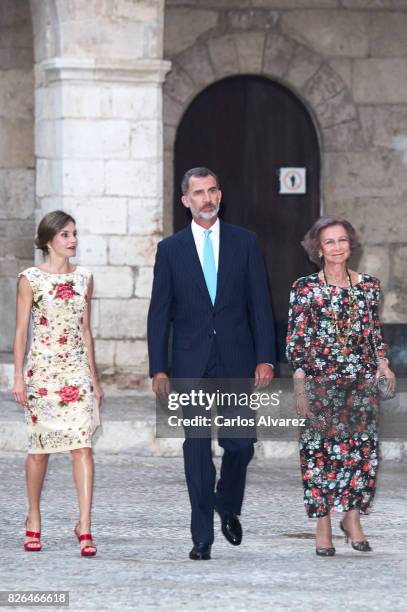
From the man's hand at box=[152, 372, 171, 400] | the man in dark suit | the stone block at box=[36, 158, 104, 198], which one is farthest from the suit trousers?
the stone block at box=[36, 158, 104, 198]

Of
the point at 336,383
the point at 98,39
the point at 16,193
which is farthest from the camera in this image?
the point at 16,193

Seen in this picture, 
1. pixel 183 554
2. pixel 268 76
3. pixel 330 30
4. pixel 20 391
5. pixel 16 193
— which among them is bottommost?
pixel 183 554

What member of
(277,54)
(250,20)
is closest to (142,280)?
(277,54)

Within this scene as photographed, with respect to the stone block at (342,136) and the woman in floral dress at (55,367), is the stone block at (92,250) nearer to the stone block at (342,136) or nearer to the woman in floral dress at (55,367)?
the stone block at (342,136)

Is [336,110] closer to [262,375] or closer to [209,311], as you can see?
[209,311]

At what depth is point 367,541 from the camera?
→ 8305 mm

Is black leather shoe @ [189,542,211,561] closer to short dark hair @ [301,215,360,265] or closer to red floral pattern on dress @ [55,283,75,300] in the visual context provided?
red floral pattern on dress @ [55,283,75,300]

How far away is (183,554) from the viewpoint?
8078mm

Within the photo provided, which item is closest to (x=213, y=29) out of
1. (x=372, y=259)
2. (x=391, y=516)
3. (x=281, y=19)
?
(x=281, y=19)

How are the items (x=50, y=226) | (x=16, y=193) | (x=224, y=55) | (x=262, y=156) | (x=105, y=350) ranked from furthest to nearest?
(x=262, y=156)
(x=224, y=55)
(x=16, y=193)
(x=105, y=350)
(x=50, y=226)

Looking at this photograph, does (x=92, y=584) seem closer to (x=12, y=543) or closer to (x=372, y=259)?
(x=12, y=543)

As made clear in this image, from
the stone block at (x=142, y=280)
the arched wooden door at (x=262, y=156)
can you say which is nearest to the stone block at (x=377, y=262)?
the arched wooden door at (x=262, y=156)

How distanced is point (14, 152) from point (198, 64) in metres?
1.88

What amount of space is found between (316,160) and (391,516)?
738 cm
